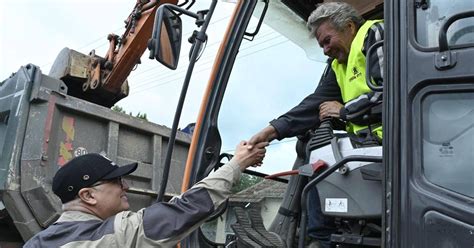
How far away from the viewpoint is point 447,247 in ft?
4.28

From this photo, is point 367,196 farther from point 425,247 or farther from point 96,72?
point 96,72

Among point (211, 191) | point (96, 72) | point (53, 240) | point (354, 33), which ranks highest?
point (96, 72)

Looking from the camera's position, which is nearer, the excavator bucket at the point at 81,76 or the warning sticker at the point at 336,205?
the warning sticker at the point at 336,205

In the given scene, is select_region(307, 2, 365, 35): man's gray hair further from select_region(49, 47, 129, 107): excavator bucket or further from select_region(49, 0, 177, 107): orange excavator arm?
select_region(49, 47, 129, 107): excavator bucket

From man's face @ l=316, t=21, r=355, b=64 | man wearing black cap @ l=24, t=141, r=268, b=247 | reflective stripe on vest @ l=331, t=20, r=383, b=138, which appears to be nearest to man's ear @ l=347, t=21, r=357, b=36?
man's face @ l=316, t=21, r=355, b=64

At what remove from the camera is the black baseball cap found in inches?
71.7

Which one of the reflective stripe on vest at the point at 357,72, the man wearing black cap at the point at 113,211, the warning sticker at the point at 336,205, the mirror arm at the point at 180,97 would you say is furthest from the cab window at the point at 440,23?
the mirror arm at the point at 180,97

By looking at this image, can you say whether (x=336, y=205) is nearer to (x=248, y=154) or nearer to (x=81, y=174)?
(x=248, y=154)

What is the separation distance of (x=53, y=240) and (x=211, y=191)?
573mm

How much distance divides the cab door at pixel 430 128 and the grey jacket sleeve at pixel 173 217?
644 mm

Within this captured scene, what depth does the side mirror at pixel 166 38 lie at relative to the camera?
2086mm

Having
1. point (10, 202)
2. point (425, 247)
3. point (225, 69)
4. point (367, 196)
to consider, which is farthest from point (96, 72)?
point (425, 247)

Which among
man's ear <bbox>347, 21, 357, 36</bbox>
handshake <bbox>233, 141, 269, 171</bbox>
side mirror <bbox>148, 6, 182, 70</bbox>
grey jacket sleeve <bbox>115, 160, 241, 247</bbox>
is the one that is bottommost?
grey jacket sleeve <bbox>115, 160, 241, 247</bbox>

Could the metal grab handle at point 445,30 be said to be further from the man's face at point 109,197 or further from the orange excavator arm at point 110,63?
the orange excavator arm at point 110,63
